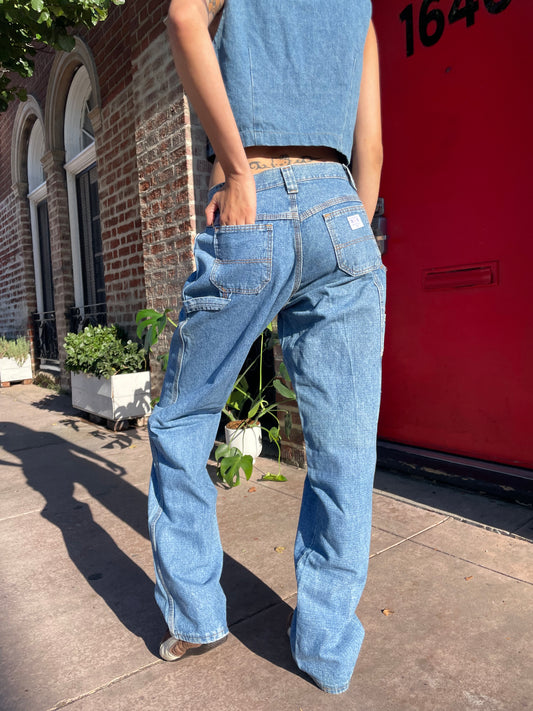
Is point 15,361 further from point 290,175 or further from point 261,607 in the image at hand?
point 290,175

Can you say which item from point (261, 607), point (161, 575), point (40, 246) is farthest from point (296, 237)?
point (40, 246)

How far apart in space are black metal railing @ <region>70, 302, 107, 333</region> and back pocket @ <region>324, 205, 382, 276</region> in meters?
4.91

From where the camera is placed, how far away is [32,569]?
2209mm

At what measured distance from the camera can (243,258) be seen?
1251mm

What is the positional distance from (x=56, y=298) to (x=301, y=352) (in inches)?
240

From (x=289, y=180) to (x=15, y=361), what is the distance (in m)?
7.76

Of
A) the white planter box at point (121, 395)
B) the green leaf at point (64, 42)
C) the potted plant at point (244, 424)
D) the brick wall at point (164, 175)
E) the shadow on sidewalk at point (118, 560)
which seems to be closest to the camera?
the shadow on sidewalk at point (118, 560)

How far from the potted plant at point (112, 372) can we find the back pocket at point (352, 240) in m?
3.30

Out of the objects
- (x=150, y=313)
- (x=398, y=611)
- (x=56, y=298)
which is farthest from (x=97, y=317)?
(x=398, y=611)

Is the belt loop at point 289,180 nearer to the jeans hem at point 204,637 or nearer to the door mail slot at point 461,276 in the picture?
the jeans hem at point 204,637

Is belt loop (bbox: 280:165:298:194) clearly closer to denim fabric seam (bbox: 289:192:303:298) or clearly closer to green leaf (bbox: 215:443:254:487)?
denim fabric seam (bbox: 289:192:303:298)

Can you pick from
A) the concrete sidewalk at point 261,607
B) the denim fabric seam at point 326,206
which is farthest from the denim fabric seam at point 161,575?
the denim fabric seam at point 326,206

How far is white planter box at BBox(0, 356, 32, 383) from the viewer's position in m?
7.91

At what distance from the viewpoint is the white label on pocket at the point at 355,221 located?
1.32 meters
